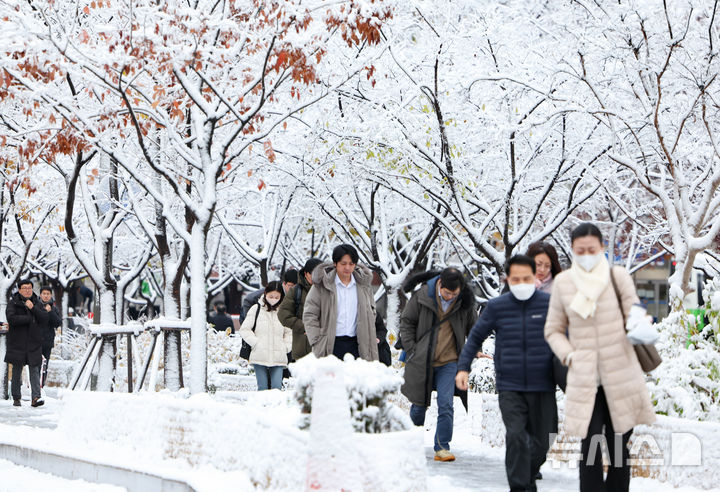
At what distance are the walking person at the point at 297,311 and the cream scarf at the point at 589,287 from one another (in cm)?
452

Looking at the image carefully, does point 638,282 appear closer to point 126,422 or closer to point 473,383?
point 473,383

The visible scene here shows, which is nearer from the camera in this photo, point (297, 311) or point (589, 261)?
point (589, 261)

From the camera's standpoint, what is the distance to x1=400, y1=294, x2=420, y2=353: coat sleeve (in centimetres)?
830

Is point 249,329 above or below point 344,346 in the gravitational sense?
above

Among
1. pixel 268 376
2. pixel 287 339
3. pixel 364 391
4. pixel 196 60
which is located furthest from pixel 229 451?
pixel 196 60

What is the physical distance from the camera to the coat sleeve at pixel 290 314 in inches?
390

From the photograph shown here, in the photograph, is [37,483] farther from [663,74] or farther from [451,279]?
[663,74]

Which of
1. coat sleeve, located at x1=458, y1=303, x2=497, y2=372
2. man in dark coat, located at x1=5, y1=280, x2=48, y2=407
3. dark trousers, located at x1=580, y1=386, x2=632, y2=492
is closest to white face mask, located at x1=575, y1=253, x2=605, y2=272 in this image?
dark trousers, located at x1=580, y1=386, x2=632, y2=492

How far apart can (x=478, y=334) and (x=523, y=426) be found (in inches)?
26.0

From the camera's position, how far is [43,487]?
8.06 m

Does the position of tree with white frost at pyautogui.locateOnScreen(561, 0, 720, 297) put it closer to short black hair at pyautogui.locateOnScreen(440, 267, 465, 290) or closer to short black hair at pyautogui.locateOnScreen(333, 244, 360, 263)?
short black hair at pyautogui.locateOnScreen(440, 267, 465, 290)

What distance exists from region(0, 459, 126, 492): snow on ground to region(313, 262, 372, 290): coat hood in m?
2.37

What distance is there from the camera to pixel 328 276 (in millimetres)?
8758

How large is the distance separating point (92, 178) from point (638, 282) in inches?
1433
